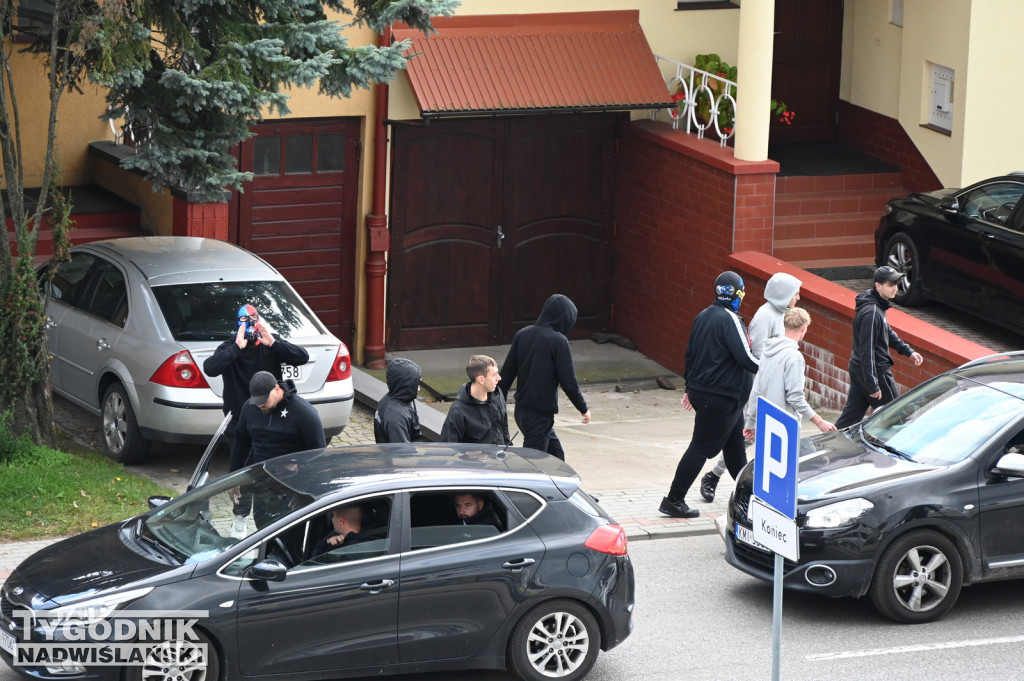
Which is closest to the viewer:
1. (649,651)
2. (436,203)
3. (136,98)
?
(649,651)

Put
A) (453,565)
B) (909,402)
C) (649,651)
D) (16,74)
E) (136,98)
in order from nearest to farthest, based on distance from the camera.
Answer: (453,565) < (649,651) < (909,402) < (136,98) < (16,74)

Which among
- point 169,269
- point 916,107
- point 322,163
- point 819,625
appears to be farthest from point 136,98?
point 916,107

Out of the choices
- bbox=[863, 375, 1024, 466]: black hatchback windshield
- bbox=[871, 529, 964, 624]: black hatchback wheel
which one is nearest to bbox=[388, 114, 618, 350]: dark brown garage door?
bbox=[863, 375, 1024, 466]: black hatchback windshield

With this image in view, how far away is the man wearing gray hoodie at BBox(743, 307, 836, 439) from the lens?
1093 centimetres

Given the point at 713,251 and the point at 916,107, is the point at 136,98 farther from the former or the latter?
the point at 916,107

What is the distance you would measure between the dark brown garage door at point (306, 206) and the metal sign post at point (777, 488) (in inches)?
397

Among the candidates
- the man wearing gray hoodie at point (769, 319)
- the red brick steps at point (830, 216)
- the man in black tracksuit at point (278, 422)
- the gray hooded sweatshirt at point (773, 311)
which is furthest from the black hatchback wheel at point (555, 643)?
the red brick steps at point (830, 216)

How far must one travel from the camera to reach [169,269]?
12336mm

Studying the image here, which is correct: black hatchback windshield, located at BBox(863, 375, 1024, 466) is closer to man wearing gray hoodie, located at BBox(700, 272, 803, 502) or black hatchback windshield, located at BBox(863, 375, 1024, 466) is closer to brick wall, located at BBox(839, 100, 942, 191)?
man wearing gray hoodie, located at BBox(700, 272, 803, 502)

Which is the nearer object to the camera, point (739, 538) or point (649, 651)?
point (649, 651)

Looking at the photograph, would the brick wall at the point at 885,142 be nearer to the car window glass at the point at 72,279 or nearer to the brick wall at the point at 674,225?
the brick wall at the point at 674,225

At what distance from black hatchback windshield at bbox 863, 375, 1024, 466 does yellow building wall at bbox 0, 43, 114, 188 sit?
10236 mm

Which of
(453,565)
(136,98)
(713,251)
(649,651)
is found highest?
(136,98)

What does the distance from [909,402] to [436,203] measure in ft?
27.6
